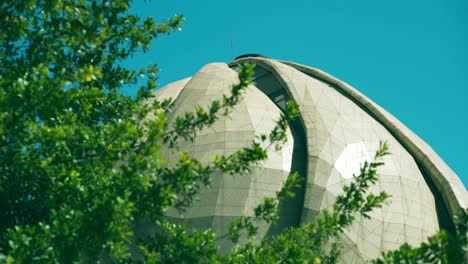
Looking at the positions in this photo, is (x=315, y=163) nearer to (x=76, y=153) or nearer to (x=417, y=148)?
(x=417, y=148)

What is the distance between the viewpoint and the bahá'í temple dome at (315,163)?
62.8 feet

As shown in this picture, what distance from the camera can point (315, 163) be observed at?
20.2m

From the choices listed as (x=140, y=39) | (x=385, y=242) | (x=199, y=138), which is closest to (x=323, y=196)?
(x=385, y=242)

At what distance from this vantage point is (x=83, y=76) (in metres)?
8.08

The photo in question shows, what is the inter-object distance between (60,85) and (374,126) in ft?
56.9

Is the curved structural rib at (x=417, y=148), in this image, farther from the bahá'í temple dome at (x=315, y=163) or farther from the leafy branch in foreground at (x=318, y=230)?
the leafy branch in foreground at (x=318, y=230)

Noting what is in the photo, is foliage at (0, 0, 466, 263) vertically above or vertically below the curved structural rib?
below

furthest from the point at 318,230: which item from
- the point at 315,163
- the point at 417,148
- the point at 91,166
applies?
the point at 417,148

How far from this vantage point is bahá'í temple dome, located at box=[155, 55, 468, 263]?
62.8ft

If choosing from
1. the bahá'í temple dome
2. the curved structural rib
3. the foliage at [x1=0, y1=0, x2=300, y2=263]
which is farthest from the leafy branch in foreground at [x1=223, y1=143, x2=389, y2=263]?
the curved structural rib

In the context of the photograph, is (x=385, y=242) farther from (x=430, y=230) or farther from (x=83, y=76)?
(x=83, y=76)

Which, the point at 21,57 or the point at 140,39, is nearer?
the point at 21,57

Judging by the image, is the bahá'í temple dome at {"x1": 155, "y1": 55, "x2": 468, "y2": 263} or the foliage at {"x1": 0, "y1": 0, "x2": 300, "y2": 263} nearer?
the foliage at {"x1": 0, "y1": 0, "x2": 300, "y2": 263}

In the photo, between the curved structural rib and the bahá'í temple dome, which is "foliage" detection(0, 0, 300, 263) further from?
the curved structural rib
